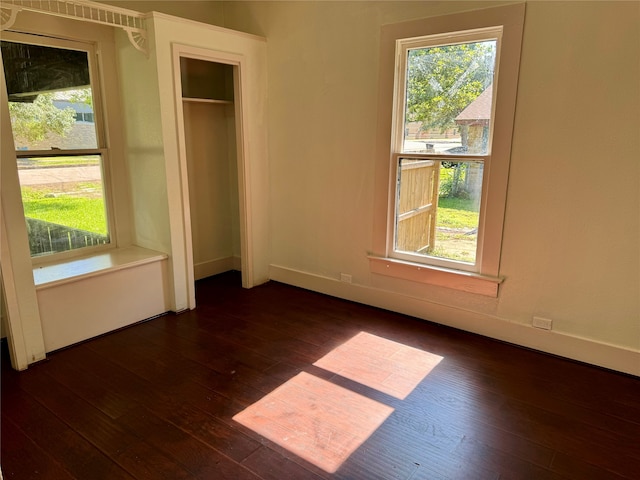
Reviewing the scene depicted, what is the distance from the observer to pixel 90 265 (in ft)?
10.5

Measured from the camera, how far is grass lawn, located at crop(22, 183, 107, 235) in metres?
3.18

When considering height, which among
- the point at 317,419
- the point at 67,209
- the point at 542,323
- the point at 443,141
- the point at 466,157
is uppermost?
the point at 443,141

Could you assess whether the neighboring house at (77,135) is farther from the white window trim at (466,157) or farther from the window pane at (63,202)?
the white window trim at (466,157)

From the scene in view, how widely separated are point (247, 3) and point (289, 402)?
142 inches

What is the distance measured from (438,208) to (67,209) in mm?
2950

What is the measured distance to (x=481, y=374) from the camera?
2689mm

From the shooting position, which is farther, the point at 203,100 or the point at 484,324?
the point at 203,100

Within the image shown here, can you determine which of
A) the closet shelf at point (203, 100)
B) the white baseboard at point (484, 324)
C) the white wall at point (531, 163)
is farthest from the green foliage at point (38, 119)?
the white baseboard at point (484, 324)

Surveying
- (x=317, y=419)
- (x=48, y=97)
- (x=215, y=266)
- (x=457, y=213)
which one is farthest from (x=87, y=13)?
(x=317, y=419)

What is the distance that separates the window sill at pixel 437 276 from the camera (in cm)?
310

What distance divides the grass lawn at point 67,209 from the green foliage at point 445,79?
2.71 metres

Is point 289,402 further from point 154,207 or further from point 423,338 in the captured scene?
point 154,207

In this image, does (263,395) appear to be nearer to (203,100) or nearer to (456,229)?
(456,229)

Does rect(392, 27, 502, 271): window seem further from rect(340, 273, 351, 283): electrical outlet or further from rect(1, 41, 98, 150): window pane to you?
rect(1, 41, 98, 150): window pane
